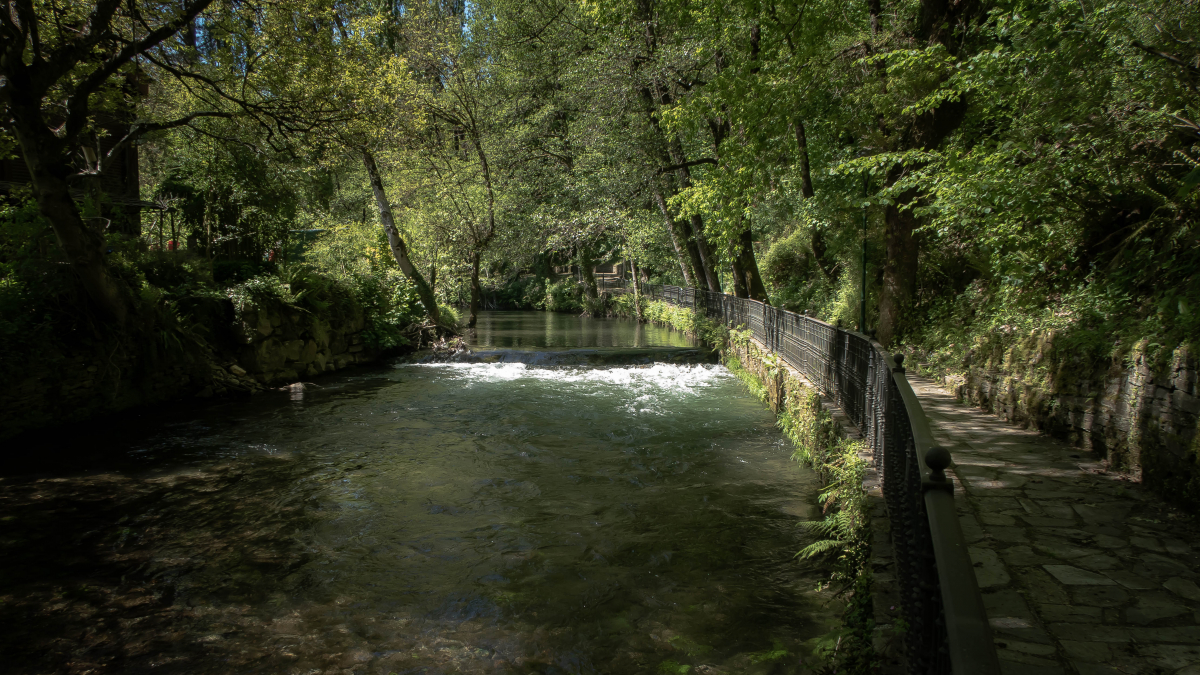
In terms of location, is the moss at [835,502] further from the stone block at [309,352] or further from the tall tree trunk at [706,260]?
the stone block at [309,352]

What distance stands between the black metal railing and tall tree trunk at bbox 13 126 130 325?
35.4 ft

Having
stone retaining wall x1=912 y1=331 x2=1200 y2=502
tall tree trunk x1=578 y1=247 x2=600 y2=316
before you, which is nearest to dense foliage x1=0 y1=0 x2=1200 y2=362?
stone retaining wall x1=912 y1=331 x2=1200 y2=502

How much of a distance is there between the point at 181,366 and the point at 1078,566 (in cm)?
1322

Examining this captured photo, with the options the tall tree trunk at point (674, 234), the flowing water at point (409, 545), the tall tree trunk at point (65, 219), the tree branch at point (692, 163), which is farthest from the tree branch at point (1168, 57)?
the tall tree trunk at point (674, 234)

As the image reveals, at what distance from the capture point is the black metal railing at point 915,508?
1645 mm

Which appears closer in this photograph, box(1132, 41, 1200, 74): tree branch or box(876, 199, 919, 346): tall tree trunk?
box(1132, 41, 1200, 74): tree branch

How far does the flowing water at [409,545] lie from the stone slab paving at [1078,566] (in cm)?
124

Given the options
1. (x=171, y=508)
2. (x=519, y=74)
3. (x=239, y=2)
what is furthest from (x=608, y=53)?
(x=171, y=508)

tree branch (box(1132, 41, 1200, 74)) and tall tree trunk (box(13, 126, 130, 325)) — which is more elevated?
tree branch (box(1132, 41, 1200, 74))

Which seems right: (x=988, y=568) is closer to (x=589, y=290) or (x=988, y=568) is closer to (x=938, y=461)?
(x=938, y=461)

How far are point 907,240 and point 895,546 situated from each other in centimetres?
890

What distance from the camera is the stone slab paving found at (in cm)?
305

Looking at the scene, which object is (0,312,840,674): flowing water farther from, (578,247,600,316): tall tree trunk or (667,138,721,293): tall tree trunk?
(578,247,600,316): tall tree trunk

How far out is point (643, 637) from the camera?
14.5ft
